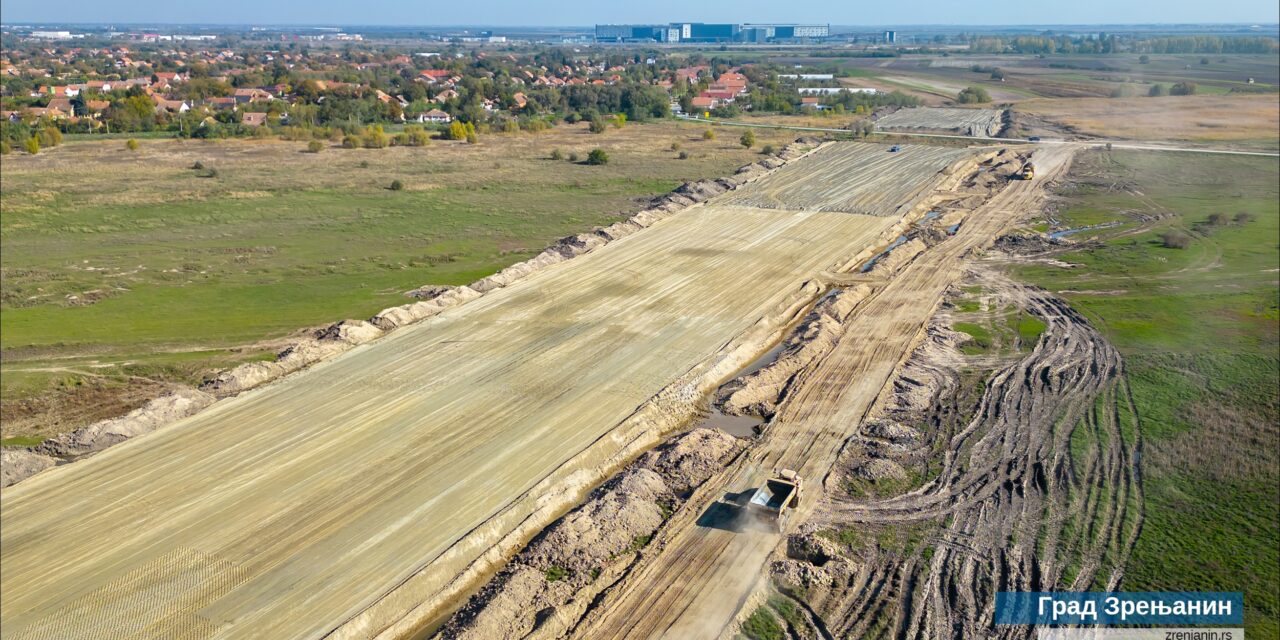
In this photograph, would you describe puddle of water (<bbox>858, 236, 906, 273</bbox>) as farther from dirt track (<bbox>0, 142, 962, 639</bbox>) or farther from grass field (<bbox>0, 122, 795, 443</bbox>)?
grass field (<bbox>0, 122, 795, 443</bbox>)

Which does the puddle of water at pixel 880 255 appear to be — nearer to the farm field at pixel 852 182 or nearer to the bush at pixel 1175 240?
the farm field at pixel 852 182

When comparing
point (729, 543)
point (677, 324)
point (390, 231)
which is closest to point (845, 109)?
point (390, 231)

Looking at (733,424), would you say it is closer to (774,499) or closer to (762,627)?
(774,499)

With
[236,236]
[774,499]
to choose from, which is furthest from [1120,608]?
[236,236]

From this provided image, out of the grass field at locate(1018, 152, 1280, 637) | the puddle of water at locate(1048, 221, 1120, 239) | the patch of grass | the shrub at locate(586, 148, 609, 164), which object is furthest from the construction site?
the shrub at locate(586, 148, 609, 164)

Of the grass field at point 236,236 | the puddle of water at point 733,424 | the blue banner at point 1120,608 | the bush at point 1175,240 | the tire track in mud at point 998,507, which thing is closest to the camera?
the blue banner at point 1120,608

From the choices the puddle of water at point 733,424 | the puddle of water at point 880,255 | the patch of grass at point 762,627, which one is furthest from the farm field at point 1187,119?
the patch of grass at point 762,627
